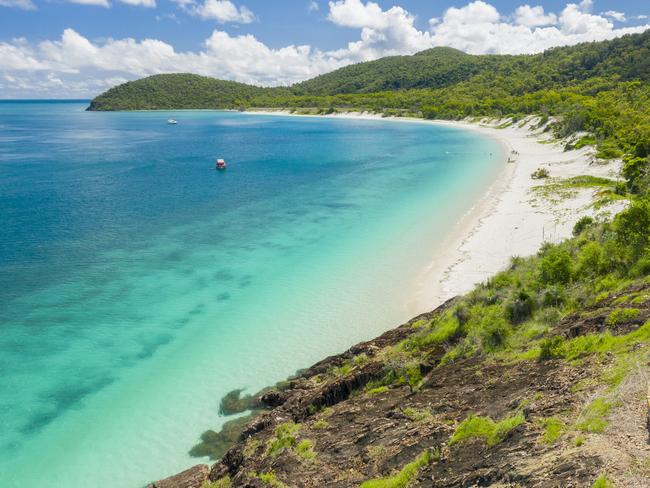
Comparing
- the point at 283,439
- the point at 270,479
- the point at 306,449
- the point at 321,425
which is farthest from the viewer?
the point at 321,425

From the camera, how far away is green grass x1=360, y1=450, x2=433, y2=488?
1177 centimetres

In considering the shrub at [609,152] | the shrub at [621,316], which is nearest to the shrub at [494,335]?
the shrub at [621,316]

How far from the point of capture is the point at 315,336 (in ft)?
88.3

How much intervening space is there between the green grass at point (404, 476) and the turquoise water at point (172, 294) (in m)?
9.55

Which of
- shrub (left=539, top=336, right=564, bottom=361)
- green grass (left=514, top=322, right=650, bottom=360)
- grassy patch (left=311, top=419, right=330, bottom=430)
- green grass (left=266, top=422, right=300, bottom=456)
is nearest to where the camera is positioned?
green grass (left=514, top=322, right=650, bottom=360)

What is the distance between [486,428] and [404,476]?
2.51 metres

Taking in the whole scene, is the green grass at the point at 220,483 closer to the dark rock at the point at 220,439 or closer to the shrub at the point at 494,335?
the dark rock at the point at 220,439

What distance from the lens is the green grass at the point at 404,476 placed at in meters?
11.8

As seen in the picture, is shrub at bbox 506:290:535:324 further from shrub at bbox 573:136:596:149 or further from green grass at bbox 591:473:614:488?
shrub at bbox 573:136:596:149

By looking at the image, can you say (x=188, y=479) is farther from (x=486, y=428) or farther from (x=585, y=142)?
(x=585, y=142)

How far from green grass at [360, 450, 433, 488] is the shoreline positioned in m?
16.4

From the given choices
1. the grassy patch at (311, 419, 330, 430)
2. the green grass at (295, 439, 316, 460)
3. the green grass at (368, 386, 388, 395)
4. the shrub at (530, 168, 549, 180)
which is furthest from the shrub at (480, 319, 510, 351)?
the shrub at (530, 168, 549, 180)

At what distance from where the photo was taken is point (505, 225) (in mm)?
42250

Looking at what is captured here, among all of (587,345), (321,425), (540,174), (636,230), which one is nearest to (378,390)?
(321,425)
